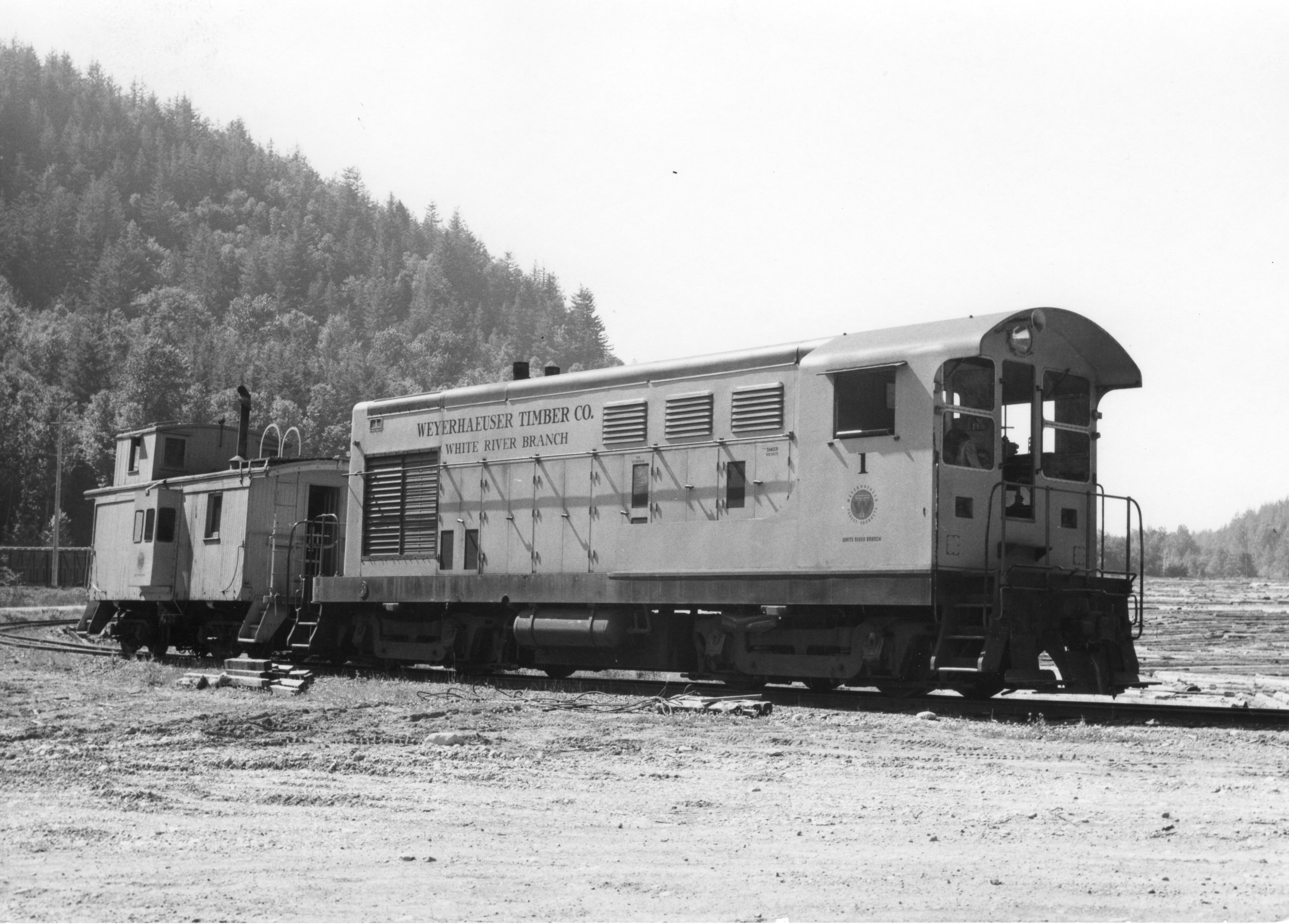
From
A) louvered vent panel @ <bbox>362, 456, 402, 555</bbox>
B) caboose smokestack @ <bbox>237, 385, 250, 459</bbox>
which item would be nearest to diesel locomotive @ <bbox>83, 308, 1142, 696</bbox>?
louvered vent panel @ <bbox>362, 456, 402, 555</bbox>

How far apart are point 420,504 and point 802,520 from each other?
22.3ft

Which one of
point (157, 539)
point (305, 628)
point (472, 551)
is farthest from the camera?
point (157, 539)

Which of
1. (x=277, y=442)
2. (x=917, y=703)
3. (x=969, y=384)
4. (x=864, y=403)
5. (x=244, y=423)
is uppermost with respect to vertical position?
(x=244, y=423)

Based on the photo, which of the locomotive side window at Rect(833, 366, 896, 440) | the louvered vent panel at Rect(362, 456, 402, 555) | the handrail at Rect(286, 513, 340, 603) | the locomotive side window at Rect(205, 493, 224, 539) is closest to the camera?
the locomotive side window at Rect(833, 366, 896, 440)

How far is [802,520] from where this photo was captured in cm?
1412

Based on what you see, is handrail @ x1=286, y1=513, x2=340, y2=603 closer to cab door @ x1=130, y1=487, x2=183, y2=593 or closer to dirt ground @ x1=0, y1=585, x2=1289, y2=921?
cab door @ x1=130, y1=487, x2=183, y2=593

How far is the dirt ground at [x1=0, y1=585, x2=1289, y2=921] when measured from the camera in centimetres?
568

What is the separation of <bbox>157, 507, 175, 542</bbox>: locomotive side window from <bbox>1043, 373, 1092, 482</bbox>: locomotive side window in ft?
51.2

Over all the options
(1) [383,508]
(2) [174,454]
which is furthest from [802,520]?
(2) [174,454]

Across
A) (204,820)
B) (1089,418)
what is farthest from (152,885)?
(1089,418)

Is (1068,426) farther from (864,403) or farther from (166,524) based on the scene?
(166,524)

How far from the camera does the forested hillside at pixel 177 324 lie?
87188 millimetres

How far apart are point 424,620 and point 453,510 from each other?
64.9 inches

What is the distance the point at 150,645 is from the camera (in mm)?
24062
